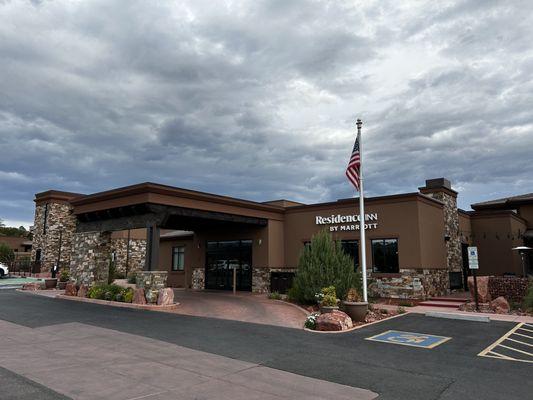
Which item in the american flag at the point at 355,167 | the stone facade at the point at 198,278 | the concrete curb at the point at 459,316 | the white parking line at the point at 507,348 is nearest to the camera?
the white parking line at the point at 507,348

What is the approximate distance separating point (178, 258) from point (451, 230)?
65.2ft

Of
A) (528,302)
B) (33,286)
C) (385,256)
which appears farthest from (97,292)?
(528,302)

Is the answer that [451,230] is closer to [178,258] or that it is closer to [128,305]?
[128,305]

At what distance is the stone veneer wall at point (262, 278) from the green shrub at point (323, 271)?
21.9 feet

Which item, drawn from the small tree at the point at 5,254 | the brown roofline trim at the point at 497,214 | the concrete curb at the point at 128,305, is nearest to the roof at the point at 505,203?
the brown roofline trim at the point at 497,214

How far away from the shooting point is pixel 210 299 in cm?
2103

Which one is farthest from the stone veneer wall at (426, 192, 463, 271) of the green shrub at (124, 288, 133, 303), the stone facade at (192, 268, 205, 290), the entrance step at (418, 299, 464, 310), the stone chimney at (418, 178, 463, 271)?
the green shrub at (124, 288, 133, 303)

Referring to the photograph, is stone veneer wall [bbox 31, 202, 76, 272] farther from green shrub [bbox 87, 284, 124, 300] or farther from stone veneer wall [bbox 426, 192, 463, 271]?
stone veneer wall [bbox 426, 192, 463, 271]

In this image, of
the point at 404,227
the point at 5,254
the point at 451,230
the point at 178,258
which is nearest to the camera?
the point at 404,227

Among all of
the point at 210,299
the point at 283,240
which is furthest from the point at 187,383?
the point at 283,240

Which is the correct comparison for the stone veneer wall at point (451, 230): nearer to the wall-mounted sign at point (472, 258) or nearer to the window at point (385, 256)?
the window at point (385, 256)

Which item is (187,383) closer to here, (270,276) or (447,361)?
(447,361)

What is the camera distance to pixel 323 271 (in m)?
17.3

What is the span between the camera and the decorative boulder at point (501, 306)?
52.9 feet
